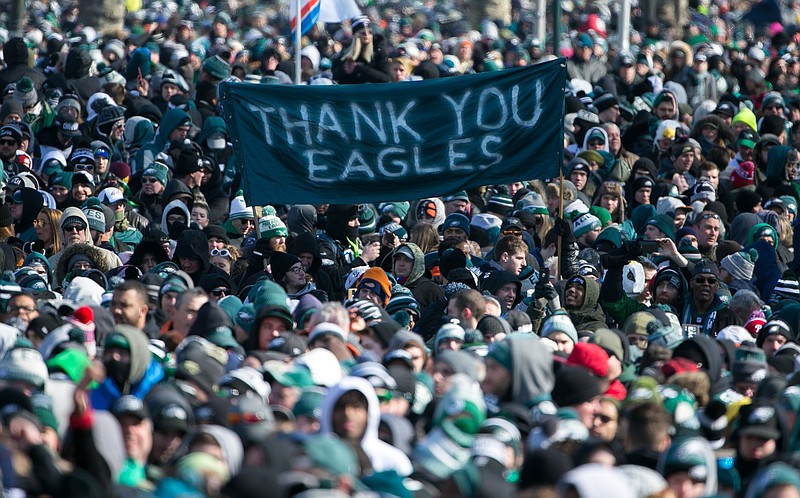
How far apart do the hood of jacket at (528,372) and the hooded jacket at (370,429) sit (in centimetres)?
108

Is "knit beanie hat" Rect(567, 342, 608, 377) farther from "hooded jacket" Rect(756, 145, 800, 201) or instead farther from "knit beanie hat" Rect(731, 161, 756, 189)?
"knit beanie hat" Rect(731, 161, 756, 189)

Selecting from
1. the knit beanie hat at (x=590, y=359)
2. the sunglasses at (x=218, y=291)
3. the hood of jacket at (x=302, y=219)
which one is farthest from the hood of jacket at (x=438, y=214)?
the knit beanie hat at (x=590, y=359)

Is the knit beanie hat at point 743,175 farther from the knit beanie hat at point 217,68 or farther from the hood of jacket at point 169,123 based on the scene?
the knit beanie hat at point 217,68

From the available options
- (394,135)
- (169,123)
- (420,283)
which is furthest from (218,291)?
(169,123)

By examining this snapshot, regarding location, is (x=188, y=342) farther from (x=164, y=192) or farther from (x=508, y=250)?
(x=164, y=192)

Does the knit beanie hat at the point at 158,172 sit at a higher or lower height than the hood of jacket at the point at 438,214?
higher

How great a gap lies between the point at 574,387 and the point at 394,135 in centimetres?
425

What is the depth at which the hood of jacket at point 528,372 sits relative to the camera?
8.28m

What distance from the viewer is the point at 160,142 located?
16.0 meters

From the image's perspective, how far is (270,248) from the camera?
482 inches

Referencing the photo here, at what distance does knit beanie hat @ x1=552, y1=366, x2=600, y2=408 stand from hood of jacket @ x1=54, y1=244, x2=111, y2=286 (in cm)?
442

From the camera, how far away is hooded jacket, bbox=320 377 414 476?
7.20 m

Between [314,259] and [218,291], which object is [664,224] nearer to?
[314,259]

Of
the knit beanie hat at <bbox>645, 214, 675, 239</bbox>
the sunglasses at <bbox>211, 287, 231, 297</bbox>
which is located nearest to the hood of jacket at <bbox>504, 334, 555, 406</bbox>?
the sunglasses at <bbox>211, 287, 231, 297</bbox>
